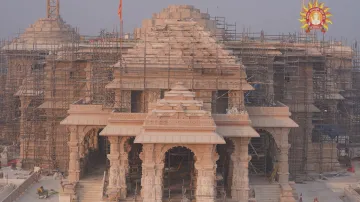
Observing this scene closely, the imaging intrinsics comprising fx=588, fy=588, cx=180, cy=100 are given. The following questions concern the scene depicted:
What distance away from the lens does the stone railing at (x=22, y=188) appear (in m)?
28.8

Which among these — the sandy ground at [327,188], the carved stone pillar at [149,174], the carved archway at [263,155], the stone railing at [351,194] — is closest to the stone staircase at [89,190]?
the carved stone pillar at [149,174]

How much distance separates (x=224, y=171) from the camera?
97.8 ft

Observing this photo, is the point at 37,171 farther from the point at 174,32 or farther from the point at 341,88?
the point at 341,88

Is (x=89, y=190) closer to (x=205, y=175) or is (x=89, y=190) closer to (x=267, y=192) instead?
(x=205, y=175)

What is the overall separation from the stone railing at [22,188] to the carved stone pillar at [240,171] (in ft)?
35.6

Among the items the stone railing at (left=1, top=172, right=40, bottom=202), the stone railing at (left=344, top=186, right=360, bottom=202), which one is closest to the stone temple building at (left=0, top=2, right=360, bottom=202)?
the stone railing at (left=1, top=172, right=40, bottom=202)

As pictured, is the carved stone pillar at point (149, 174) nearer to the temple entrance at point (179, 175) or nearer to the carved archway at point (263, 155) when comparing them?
the temple entrance at point (179, 175)

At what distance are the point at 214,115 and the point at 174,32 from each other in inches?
227

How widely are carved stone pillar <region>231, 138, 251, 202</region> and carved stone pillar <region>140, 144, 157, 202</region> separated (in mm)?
4233

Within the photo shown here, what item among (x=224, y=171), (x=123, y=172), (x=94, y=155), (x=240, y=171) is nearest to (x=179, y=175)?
(x=224, y=171)

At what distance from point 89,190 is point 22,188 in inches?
174

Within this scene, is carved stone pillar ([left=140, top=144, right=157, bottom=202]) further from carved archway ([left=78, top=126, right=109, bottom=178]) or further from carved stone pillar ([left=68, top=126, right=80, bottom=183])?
carved stone pillar ([left=68, top=126, right=80, bottom=183])

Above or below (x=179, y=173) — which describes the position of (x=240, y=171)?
above

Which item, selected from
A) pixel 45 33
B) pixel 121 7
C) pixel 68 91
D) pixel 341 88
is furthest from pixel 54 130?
pixel 341 88
